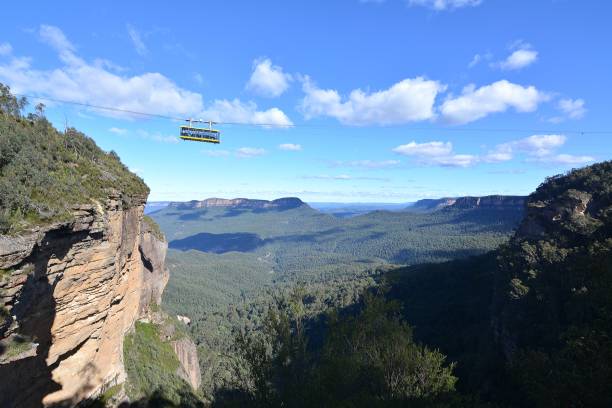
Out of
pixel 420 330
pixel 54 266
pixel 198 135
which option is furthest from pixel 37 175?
pixel 420 330

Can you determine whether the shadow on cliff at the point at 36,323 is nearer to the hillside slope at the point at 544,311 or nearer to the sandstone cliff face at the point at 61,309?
the sandstone cliff face at the point at 61,309

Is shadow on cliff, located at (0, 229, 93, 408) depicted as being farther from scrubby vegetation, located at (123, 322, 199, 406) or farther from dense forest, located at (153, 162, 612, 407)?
dense forest, located at (153, 162, 612, 407)

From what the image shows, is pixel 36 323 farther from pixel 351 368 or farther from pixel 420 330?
pixel 420 330

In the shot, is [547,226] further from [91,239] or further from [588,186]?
[91,239]

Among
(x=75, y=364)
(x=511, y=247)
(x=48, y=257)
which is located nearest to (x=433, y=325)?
(x=511, y=247)

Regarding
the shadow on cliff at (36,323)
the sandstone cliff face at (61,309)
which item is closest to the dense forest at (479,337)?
the sandstone cliff face at (61,309)

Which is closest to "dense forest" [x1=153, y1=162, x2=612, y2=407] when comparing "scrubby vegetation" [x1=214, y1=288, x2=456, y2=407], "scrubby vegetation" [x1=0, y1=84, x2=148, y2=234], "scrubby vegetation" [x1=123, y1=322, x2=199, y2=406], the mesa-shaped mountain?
"scrubby vegetation" [x1=214, y1=288, x2=456, y2=407]
